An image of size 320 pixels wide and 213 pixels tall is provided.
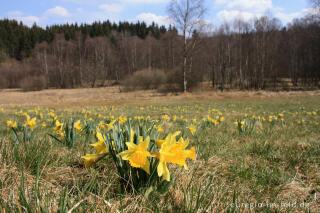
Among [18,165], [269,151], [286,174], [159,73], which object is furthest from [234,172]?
[159,73]

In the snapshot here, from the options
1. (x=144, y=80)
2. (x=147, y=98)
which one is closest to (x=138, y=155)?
(x=147, y=98)

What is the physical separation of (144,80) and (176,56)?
11111 mm

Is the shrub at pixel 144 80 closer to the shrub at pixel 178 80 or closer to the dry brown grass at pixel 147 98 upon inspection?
the shrub at pixel 178 80

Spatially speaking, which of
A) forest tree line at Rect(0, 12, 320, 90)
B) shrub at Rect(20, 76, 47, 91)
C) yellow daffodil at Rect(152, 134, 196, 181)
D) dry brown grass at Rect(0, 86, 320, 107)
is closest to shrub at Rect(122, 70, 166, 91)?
forest tree line at Rect(0, 12, 320, 90)

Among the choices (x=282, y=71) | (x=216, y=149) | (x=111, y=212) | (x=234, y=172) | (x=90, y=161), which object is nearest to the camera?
(x=111, y=212)

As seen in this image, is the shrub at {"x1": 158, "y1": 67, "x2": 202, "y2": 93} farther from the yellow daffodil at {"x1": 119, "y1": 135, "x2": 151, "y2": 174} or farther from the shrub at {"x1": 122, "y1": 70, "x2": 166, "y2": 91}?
the yellow daffodil at {"x1": 119, "y1": 135, "x2": 151, "y2": 174}

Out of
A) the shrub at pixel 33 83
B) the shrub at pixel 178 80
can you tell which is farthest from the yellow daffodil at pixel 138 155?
the shrub at pixel 33 83

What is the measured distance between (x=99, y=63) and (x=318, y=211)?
45446 mm

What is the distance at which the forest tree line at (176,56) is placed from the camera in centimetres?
2919

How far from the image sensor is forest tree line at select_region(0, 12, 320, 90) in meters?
29.2

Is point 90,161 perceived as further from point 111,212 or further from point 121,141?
point 111,212

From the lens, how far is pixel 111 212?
83 centimetres

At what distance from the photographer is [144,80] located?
32.3 meters

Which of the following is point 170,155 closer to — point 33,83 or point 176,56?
point 176,56
